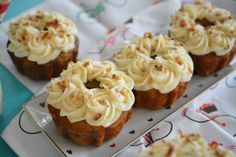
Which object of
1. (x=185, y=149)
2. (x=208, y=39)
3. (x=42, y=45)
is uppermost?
(x=42, y=45)

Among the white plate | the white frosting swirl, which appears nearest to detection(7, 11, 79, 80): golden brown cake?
the white frosting swirl

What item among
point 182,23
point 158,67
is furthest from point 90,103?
point 182,23

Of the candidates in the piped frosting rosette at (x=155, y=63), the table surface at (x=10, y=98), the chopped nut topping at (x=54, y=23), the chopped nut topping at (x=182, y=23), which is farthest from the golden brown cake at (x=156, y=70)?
the table surface at (x=10, y=98)

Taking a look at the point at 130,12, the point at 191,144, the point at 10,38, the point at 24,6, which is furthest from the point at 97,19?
the point at 191,144

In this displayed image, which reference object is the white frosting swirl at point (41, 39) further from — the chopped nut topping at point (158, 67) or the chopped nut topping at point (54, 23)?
the chopped nut topping at point (158, 67)

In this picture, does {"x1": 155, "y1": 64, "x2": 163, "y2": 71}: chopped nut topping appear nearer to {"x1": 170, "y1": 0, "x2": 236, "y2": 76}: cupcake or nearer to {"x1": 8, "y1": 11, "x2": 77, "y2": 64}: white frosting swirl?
{"x1": 170, "y1": 0, "x2": 236, "y2": 76}: cupcake

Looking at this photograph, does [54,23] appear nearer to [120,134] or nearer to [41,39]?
[41,39]
